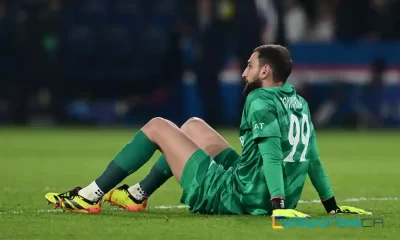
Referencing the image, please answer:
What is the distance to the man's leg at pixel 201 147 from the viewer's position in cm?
666

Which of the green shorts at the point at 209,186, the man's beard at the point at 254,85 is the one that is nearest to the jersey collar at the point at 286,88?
the man's beard at the point at 254,85

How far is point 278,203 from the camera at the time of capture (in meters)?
5.81

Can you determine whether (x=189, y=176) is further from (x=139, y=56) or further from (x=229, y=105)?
(x=139, y=56)

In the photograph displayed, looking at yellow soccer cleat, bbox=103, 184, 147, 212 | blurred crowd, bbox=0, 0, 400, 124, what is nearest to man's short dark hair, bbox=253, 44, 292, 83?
yellow soccer cleat, bbox=103, 184, 147, 212

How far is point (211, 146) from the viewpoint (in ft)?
22.1

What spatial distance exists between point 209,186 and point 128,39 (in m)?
14.9

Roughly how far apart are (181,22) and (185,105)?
5.54 ft

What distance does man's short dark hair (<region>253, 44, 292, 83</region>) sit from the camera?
6078mm

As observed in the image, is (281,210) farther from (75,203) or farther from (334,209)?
(75,203)

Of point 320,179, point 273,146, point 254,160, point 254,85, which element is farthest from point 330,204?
point 254,85

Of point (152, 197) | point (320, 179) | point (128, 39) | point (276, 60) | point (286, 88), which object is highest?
point (276, 60)

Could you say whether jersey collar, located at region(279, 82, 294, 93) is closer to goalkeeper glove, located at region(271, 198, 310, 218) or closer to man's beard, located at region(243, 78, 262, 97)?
man's beard, located at region(243, 78, 262, 97)

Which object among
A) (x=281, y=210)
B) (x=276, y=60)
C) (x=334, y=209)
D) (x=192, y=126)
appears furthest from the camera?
(x=192, y=126)

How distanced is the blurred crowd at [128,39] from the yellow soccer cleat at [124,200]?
12098 mm
